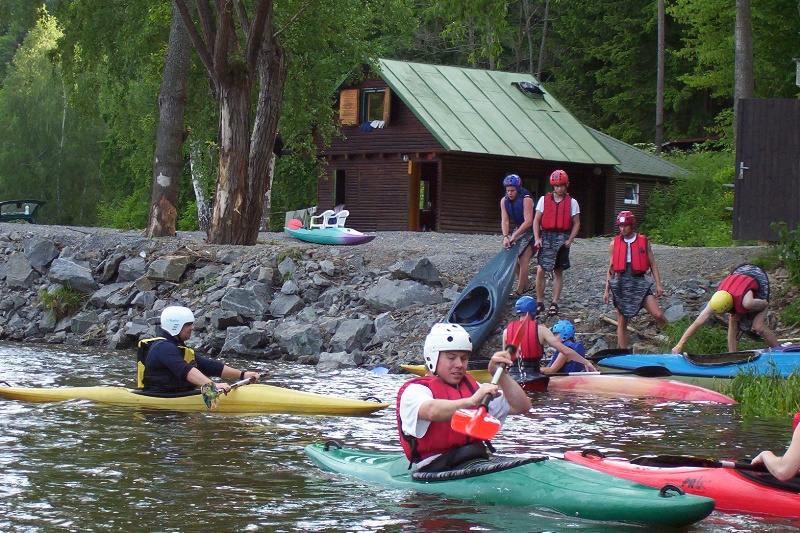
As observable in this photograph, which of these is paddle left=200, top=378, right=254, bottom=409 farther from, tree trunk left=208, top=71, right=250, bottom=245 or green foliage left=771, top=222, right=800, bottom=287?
tree trunk left=208, top=71, right=250, bottom=245

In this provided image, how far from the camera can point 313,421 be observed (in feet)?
34.5

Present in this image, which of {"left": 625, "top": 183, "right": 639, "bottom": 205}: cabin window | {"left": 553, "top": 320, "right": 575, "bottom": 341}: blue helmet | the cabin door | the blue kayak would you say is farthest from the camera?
{"left": 625, "top": 183, "right": 639, "bottom": 205}: cabin window

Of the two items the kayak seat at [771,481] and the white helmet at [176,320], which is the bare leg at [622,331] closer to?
the white helmet at [176,320]

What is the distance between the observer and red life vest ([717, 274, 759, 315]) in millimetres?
12398

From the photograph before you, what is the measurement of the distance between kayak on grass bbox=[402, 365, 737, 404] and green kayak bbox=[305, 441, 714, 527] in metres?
5.14

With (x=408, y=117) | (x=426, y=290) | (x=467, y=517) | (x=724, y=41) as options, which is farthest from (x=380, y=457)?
(x=724, y=41)

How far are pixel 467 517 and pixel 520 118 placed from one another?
27199 mm

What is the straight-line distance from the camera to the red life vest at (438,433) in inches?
262

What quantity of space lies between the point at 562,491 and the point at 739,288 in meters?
6.72

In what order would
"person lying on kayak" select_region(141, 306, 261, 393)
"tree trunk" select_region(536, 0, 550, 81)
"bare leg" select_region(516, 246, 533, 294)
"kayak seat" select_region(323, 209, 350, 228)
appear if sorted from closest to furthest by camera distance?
1. "person lying on kayak" select_region(141, 306, 261, 393)
2. "bare leg" select_region(516, 246, 533, 294)
3. "kayak seat" select_region(323, 209, 350, 228)
4. "tree trunk" select_region(536, 0, 550, 81)

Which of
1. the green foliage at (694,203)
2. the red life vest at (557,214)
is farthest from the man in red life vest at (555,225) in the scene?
the green foliage at (694,203)

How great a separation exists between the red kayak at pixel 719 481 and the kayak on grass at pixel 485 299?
320 inches

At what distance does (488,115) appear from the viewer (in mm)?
32312

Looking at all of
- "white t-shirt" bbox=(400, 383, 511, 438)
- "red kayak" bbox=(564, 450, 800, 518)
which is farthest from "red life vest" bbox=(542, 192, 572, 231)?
"white t-shirt" bbox=(400, 383, 511, 438)
